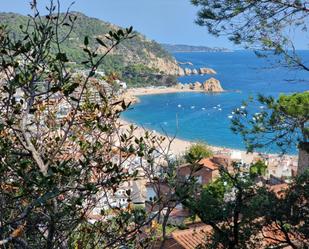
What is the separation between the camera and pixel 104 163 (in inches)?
82.2

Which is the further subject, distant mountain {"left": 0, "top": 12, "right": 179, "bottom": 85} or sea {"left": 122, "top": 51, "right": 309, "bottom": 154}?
distant mountain {"left": 0, "top": 12, "right": 179, "bottom": 85}

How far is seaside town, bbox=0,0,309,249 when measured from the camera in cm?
182

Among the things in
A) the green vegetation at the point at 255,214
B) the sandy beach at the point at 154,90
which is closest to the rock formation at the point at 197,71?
the sandy beach at the point at 154,90

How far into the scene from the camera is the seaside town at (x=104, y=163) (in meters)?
1.82

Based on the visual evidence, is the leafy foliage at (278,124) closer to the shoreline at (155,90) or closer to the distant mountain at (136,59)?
the shoreline at (155,90)

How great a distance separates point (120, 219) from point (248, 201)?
3936 mm

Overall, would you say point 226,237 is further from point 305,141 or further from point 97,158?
point 97,158

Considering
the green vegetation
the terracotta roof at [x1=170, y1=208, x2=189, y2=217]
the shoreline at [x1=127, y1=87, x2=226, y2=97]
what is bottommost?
the terracotta roof at [x1=170, y1=208, x2=189, y2=217]

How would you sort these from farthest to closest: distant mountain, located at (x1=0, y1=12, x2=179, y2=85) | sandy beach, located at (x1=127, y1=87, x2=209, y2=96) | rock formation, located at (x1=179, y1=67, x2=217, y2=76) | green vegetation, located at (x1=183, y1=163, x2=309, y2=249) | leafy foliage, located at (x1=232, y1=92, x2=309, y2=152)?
1. rock formation, located at (x1=179, y1=67, x2=217, y2=76)
2. distant mountain, located at (x1=0, y1=12, x2=179, y2=85)
3. sandy beach, located at (x1=127, y1=87, x2=209, y2=96)
4. green vegetation, located at (x1=183, y1=163, x2=309, y2=249)
5. leafy foliage, located at (x1=232, y1=92, x2=309, y2=152)

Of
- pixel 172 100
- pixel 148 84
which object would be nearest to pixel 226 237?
pixel 172 100

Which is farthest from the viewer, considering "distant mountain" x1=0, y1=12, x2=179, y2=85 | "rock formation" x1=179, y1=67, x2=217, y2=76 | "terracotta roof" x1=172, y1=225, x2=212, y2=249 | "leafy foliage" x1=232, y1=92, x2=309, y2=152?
"rock formation" x1=179, y1=67, x2=217, y2=76

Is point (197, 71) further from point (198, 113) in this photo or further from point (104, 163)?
point (104, 163)

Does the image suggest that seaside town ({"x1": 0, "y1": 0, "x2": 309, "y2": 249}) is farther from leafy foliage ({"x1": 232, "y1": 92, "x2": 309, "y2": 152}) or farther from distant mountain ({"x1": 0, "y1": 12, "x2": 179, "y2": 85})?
distant mountain ({"x1": 0, "y1": 12, "x2": 179, "y2": 85})

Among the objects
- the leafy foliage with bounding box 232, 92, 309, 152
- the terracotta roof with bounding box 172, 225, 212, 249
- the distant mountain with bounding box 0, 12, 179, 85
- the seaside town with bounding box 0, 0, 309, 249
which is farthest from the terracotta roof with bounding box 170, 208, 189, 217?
the distant mountain with bounding box 0, 12, 179, 85
